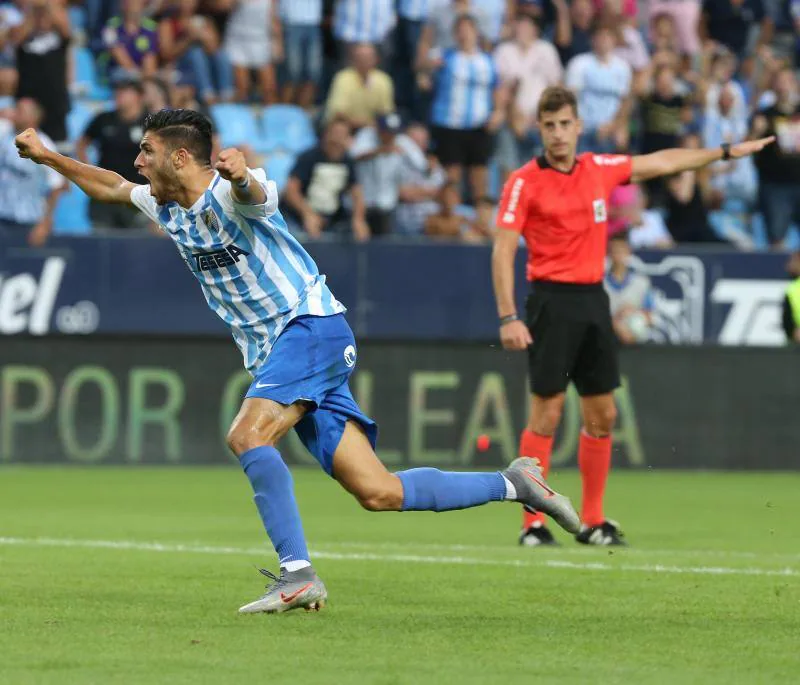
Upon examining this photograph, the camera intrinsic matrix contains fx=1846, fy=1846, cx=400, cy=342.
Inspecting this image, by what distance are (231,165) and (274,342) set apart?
0.97 metres

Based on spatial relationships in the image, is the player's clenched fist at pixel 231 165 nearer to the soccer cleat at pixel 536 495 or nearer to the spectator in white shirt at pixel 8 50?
the soccer cleat at pixel 536 495

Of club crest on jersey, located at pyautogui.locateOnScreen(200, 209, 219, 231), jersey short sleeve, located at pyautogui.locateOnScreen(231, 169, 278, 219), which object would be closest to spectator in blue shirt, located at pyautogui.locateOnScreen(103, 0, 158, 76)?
club crest on jersey, located at pyautogui.locateOnScreen(200, 209, 219, 231)

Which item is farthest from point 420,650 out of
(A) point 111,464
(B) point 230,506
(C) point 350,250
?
(C) point 350,250

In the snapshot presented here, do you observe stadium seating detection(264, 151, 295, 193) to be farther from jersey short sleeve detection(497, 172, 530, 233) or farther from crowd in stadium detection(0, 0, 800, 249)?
jersey short sleeve detection(497, 172, 530, 233)

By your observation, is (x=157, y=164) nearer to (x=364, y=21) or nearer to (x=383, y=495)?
(x=383, y=495)

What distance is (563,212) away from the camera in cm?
1010

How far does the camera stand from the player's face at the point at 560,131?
32.5 feet

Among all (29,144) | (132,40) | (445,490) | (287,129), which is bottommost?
(445,490)

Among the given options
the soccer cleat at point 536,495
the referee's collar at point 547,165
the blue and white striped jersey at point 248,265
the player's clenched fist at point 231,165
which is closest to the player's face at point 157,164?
the blue and white striped jersey at point 248,265

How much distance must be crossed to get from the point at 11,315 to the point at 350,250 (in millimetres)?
3340

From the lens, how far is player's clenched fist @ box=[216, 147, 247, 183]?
653 cm

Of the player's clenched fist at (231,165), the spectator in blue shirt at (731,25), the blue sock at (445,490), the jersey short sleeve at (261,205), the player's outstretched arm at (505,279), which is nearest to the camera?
the player's clenched fist at (231,165)

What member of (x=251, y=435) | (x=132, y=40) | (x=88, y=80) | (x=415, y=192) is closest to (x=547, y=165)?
(x=251, y=435)

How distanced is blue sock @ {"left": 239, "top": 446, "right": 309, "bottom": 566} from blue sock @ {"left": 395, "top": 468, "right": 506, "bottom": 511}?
510 mm
